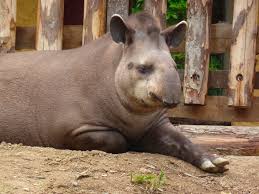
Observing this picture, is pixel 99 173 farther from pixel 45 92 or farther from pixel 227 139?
pixel 227 139

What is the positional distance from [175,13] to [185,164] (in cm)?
403

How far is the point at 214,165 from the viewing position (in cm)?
585

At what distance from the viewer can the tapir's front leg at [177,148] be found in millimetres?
5859

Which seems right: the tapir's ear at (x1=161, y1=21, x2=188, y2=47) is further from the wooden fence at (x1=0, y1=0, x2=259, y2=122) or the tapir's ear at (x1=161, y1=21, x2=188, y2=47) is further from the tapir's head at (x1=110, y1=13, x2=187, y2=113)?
the wooden fence at (x1=0, y1=0, x2=259, y2=122)

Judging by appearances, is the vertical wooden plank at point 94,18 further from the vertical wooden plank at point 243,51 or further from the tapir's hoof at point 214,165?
the tapir's hoof at point 214,165

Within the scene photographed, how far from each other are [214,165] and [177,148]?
41 centimetres

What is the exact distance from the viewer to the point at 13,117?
650cm

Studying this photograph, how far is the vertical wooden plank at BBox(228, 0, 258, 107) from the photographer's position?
758 cm

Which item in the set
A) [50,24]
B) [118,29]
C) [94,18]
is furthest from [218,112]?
[118,29]

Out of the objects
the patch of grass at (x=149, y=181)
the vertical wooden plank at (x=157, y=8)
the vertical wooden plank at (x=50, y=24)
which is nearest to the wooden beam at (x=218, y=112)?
the vertical wooden plank at (x=157, y=8)

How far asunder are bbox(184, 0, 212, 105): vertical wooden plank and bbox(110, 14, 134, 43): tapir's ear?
5.20ft

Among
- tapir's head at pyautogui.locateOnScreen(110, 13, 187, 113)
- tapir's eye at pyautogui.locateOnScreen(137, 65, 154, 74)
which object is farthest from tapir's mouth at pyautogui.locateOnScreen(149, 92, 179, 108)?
tapir's eye at pyautogui.locateOnScreen(137, 65, 154, 74)

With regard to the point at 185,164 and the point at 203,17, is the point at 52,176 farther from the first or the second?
the point at 203,17

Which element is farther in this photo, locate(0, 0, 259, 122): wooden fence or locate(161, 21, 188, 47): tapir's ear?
locate(0, 0, 259, 122): wooden fence
